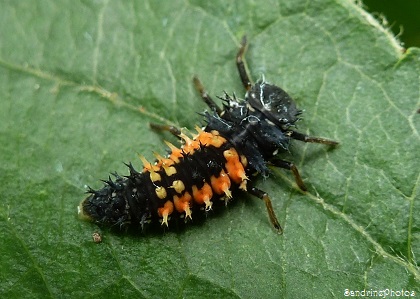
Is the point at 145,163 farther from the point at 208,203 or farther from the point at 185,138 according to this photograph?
the point at 208,203

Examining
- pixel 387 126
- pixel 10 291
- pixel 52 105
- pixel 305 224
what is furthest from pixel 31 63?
pixel 387 126

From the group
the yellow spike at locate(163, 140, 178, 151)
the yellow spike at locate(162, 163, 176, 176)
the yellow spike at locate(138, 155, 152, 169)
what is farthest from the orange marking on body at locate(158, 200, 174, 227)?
the yellow spike at locate(163, 140, 178, 151)

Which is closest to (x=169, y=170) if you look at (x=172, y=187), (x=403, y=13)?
(x=172, y=187)

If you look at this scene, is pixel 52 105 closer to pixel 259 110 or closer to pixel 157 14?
pixel 157 14

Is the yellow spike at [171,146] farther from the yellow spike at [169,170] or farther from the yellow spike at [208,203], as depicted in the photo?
the yellow spike at [208,203]

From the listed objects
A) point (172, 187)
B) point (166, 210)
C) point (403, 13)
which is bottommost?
point (166, 210)

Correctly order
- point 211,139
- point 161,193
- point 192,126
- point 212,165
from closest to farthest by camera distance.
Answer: point 161,193 → point 212,165 → point 211,139 → point 192,126

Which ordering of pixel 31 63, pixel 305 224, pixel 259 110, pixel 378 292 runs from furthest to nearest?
pixel 31 63
pixel 259 110
pixel 305 224
pixel 378 292
